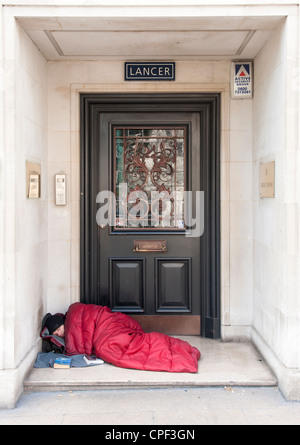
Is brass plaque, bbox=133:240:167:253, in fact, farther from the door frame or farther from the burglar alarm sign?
the burglar alarm sign

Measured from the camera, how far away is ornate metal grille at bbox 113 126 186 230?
4883 mm

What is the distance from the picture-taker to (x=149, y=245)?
4918 mm

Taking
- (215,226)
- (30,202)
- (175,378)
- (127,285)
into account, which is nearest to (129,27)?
(30,202)

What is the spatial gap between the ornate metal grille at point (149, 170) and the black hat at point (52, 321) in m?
1.19

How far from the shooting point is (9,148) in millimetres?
3596

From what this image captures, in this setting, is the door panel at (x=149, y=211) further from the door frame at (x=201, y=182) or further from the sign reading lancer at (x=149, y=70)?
the sign reading lancer at (x=149, y=70)

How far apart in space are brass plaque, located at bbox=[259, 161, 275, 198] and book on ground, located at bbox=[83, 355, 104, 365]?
7.28 ft

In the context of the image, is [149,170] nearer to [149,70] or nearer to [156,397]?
[149,70]

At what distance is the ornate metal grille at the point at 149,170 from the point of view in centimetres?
488

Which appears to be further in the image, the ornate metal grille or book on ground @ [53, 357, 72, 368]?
the ornate metal grille

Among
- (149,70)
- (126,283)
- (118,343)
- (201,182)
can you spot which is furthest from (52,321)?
(149,70)

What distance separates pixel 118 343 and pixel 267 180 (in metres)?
2.07

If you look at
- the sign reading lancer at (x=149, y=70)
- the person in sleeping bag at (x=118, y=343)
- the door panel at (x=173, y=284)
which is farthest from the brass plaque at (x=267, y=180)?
the person in sleeping bag at (x=118, y=343)

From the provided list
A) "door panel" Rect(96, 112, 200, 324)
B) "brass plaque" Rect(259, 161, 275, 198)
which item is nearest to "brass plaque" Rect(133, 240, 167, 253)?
"door panel" Rect(96, 112, 200, 324)
